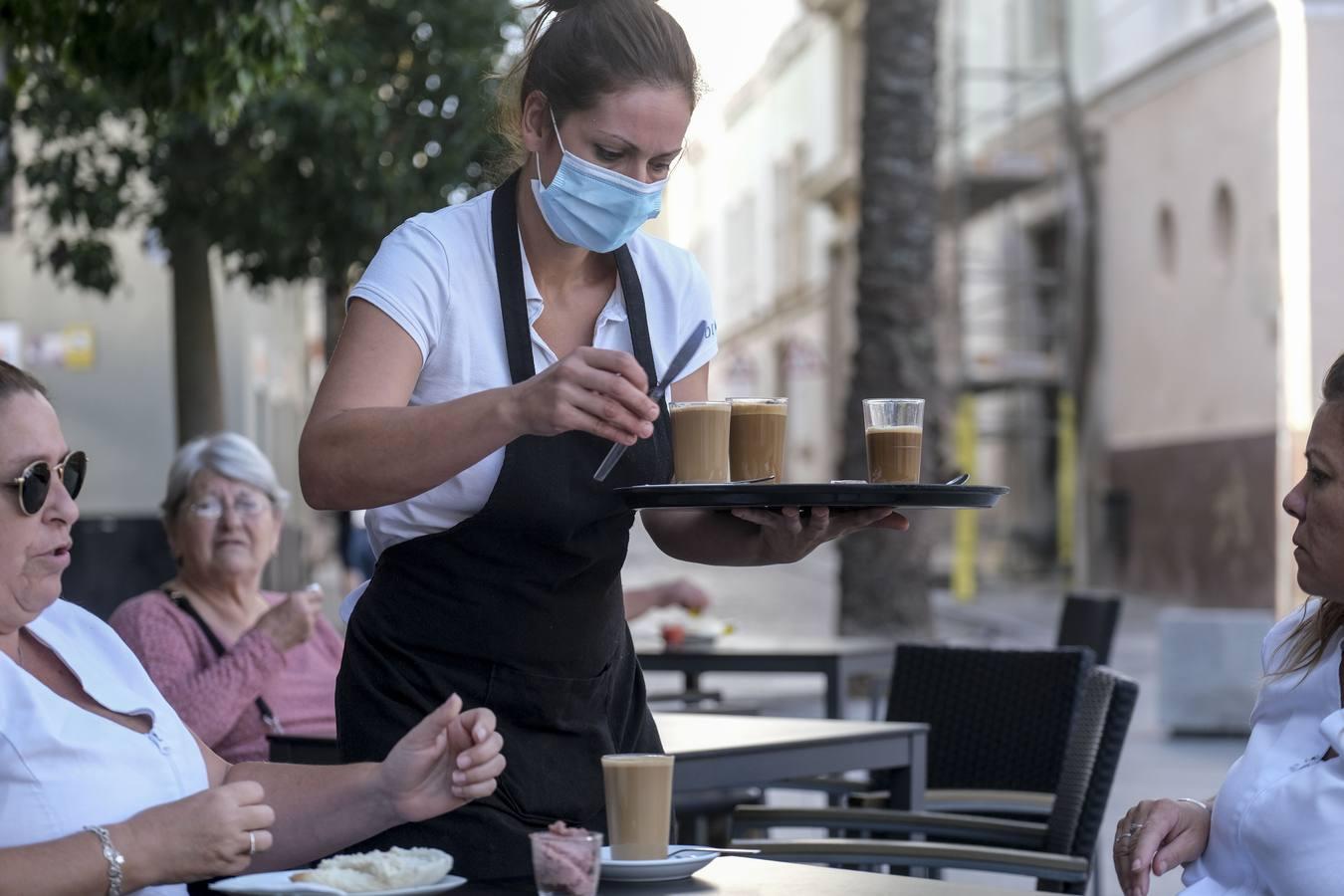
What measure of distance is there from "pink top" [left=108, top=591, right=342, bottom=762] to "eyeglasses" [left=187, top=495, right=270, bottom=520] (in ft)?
0.80

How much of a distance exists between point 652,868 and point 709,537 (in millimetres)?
758

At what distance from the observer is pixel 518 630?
2.47m

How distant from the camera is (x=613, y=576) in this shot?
2607mm

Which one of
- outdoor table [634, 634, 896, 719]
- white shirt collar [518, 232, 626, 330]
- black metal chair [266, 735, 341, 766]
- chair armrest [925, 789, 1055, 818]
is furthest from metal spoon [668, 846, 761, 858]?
outdoor table [634, 634, 896, 719]

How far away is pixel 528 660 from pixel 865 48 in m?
10.2

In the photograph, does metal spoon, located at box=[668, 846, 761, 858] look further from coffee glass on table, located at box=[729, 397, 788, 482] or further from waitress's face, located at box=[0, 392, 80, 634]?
waitress's face, located at box=[0, 392, 80, 634]

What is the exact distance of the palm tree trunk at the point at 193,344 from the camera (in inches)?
390

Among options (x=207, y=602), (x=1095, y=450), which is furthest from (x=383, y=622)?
(x=1095, y=450)

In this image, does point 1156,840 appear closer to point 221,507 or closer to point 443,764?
point 443,764

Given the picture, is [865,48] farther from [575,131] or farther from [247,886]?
[247,886]

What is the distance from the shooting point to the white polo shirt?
248cm

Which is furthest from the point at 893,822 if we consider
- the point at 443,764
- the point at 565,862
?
the point at 565,862

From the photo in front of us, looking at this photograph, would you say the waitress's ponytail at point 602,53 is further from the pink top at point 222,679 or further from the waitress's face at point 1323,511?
the pink top at point 222,679

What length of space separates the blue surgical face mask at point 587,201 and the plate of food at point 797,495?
39 cm
